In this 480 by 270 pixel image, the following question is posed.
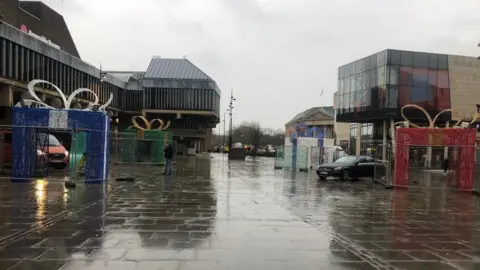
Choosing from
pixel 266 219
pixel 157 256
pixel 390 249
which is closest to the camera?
pixel 157 256

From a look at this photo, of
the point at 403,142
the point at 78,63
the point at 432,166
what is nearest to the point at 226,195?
the point at 403,142

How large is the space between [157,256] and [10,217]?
4.46 m

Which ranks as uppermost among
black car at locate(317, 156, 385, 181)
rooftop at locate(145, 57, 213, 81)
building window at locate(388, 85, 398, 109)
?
rooftop at locate(145, 57, 213, 81)

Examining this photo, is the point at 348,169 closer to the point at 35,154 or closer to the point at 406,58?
the point at 35,154

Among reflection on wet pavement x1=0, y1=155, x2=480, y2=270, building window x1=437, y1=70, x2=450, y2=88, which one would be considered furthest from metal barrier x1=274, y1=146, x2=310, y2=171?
building window x1=437, y1=70, x2=450, y2=88

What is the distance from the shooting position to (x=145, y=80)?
67.1 metres

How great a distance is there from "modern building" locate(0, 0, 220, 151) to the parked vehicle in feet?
76.4

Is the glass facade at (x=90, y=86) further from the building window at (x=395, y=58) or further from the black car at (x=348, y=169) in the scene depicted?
the building window at (x=395, y=58)

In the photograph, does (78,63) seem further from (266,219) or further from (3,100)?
(266,219)

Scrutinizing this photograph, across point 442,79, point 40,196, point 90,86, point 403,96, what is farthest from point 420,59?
point 40,196

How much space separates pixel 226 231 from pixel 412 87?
42764mm

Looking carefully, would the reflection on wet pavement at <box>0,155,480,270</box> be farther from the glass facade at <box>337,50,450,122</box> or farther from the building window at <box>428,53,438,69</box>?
the building window at <box>428,53,438,69</box>

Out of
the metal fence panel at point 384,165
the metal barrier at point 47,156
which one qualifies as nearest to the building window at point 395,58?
the metal fence panel at point 384,165

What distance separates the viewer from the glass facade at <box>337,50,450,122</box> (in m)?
45.9
